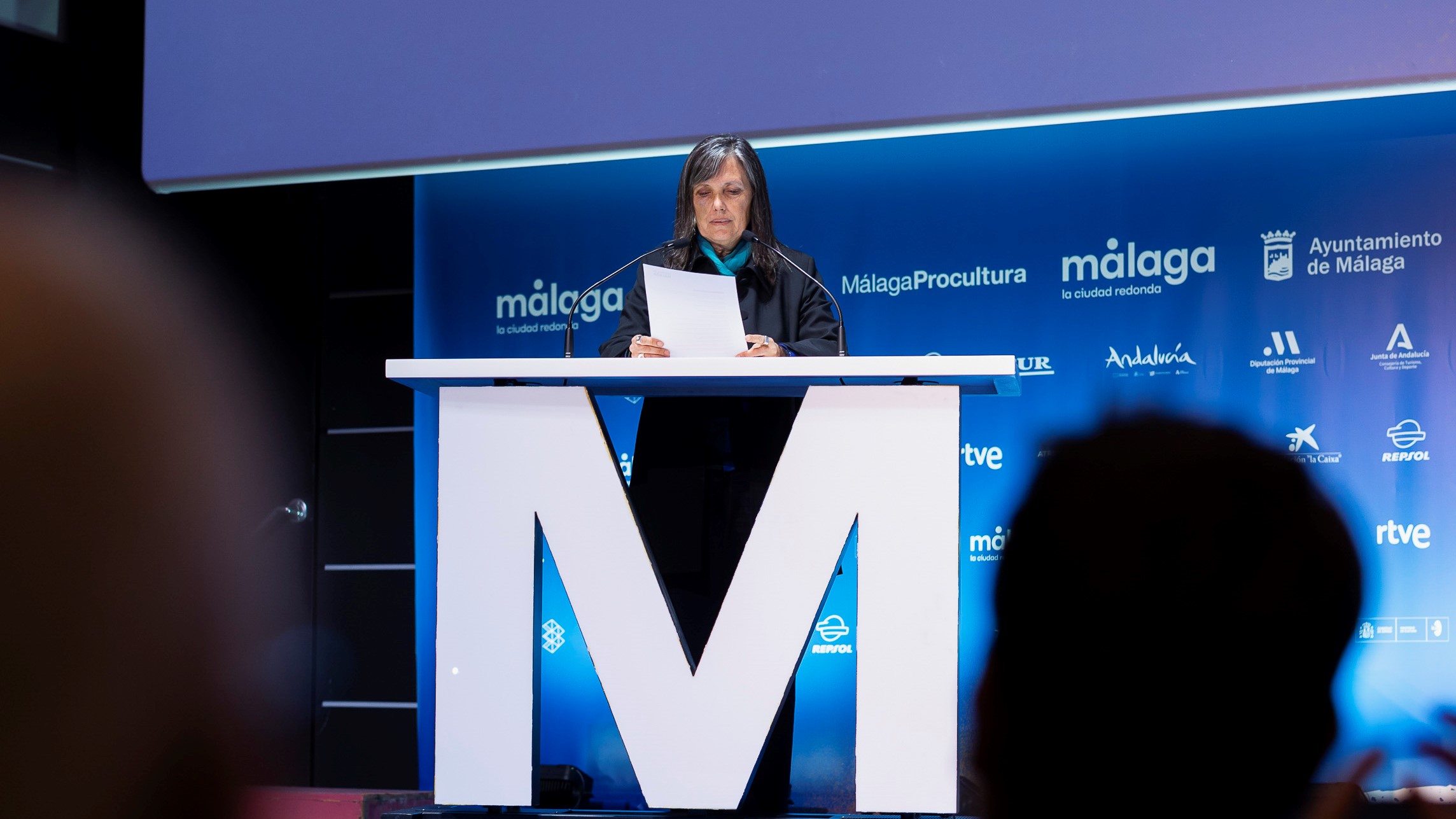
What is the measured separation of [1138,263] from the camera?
10.4 ft

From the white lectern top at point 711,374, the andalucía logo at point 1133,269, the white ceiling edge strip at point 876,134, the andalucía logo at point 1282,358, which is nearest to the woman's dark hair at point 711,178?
the white lectern top at point 711,374

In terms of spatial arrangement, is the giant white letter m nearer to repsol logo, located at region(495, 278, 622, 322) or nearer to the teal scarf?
the teal scarf

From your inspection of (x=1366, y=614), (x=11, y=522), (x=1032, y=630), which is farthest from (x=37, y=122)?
(x=1366, y=614)

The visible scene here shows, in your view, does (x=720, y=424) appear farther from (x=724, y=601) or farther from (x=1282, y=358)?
Result: (x=1282, y=358)

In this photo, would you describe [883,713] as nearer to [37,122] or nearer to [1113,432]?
[1113,432]

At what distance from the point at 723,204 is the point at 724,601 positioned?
823 mm

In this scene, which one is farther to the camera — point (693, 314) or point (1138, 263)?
point (1138, 263)

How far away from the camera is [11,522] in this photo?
0.93 m

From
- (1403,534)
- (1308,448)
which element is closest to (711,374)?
(1308,448)

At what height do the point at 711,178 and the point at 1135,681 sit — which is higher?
the point at 711,178

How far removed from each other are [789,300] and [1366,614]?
1.84 m

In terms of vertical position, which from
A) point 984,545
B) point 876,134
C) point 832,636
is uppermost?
point 876,134

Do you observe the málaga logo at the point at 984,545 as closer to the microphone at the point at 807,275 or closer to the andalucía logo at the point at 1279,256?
the andalucía logo at the point at 1279,256

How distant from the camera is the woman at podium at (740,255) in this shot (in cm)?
217
